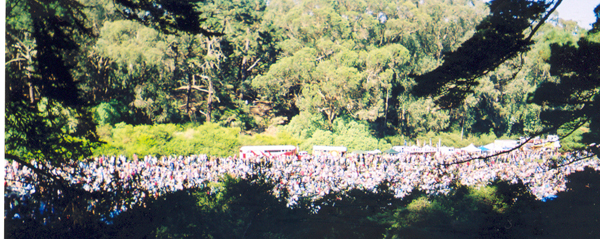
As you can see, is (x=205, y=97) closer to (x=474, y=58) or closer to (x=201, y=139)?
(x=201, y=139)

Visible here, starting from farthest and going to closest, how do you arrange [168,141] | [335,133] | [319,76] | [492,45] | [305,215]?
[319,76], [335,133], [168,141], [305,215], [492,45]

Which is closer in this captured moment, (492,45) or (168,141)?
(492,45)

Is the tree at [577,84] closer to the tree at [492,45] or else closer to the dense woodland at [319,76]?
the tree at [492,45]

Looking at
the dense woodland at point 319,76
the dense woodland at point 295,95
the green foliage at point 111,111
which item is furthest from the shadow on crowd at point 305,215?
the green foliage at point 111,111

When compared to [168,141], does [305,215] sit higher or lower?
lower

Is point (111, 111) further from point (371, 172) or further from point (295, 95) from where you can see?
point (295, 95)

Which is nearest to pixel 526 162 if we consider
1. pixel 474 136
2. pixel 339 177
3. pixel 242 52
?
pixel 339 177

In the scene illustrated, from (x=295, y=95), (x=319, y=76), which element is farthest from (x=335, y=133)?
(x=295, y=95)

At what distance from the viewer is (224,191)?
549 cm

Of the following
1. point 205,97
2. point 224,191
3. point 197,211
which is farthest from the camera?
point 205,97

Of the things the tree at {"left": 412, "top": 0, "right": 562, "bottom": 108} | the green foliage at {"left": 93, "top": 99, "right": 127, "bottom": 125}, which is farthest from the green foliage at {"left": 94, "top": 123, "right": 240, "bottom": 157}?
the tree at {"left": 412, "top": 0, "right": 562, "bottom": 108}

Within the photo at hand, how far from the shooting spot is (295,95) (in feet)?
88.7

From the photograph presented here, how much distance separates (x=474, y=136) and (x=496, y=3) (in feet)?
56.4

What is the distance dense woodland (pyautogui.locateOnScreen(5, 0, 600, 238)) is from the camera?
4859 mm
